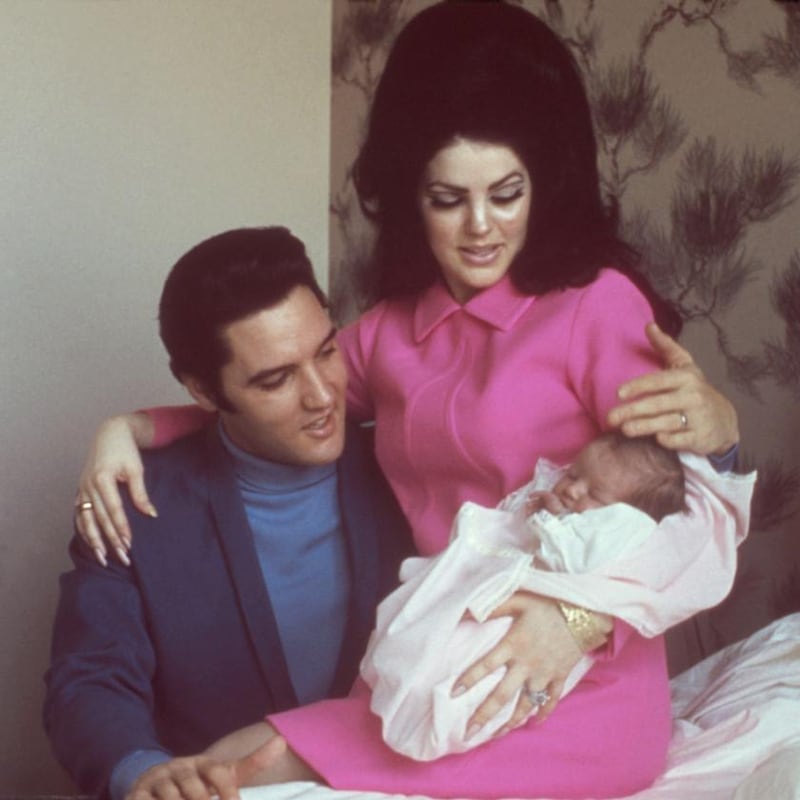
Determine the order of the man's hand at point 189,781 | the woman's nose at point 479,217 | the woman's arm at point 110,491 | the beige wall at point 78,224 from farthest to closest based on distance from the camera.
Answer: the beige wall at point 78,224 → the woman's arm at point 110,491 → the woman's nose at point 479,217 → the man's hand at point 189,781

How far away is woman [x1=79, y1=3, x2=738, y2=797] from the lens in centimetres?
118

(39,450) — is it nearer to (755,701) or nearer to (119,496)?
(119,496)

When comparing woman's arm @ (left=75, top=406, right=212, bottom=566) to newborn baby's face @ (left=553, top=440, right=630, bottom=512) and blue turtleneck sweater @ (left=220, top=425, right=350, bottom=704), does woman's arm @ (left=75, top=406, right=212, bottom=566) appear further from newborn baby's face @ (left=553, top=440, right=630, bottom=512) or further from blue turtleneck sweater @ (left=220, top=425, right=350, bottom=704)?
newborn baby's face @ (left=553, top=440, right=630, bottom=512)

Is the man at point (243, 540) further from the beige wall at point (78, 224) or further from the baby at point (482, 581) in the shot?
the beige wall at point (78, 224)

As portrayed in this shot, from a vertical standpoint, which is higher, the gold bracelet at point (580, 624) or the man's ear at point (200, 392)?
the man's ear at point (200, 392)

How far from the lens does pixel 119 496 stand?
4.92 ft

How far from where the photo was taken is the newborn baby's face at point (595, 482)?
118 centimetres

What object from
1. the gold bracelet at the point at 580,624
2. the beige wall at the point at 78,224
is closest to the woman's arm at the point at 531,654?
the gold bracelet at the point at 580,624

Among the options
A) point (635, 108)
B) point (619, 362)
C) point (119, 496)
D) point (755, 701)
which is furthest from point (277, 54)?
point (755, 701)

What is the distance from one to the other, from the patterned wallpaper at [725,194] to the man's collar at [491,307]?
0.62 m

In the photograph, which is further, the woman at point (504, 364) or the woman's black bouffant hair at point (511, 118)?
the woman's black bouffant hair at point (511, 118)

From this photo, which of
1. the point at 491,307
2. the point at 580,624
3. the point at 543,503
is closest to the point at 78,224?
the point at 491,307

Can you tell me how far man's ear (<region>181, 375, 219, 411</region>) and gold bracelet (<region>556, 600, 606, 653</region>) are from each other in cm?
60

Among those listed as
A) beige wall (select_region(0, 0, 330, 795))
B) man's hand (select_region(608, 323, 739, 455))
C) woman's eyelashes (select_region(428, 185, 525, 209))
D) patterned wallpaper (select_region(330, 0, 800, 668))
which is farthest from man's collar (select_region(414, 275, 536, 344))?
beige wall (select_region(0, 0, 330, 795))
